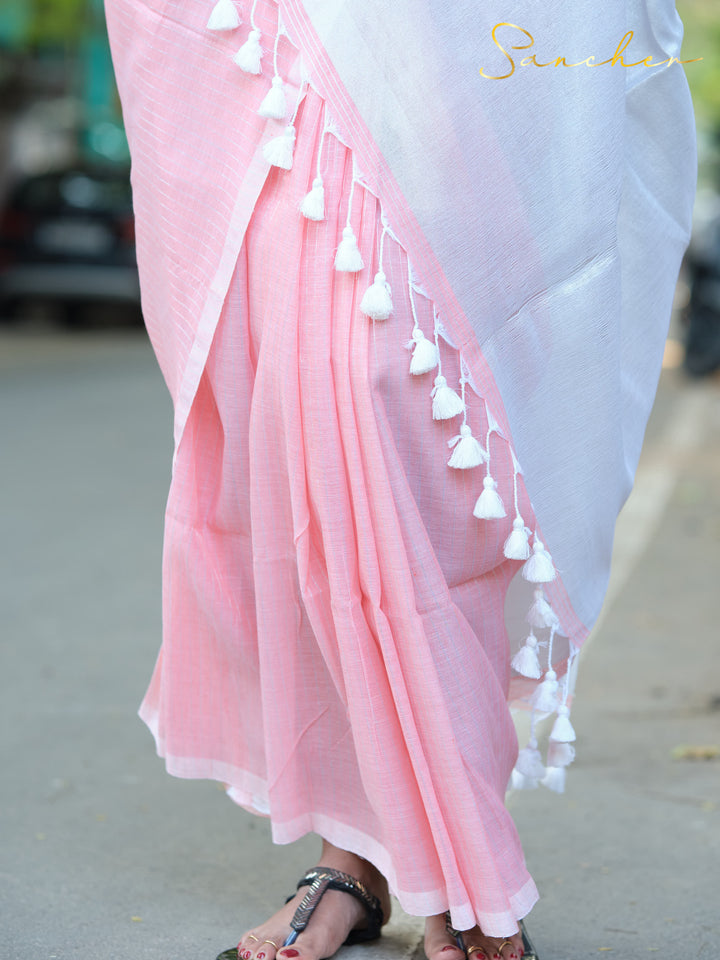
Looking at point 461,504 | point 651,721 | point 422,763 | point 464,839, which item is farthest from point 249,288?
point 651,721

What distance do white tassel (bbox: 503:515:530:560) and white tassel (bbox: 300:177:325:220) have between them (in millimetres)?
488

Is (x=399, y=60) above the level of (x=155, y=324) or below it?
above

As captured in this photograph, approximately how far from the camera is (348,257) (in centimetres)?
168

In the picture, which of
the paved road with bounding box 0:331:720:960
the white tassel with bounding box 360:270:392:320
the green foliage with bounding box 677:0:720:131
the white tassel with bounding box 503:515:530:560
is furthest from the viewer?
the green foliage with bounding box 677:0:720:131

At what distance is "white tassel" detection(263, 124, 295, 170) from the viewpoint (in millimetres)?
1707

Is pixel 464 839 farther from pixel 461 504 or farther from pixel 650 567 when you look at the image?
pixel 650 567

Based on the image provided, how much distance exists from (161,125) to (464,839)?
3.45ft

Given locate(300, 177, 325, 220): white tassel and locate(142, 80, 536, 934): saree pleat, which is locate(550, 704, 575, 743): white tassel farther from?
locate(300, 177, 325, 220): white tassel

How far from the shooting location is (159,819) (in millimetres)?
2564

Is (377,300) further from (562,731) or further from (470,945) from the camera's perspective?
(470,945)

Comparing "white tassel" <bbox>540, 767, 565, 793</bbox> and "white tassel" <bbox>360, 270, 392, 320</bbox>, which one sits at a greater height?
"white tassel" <bbox>360, 270, 392, 320</bbox>

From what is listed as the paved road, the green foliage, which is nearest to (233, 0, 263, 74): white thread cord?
the paved road

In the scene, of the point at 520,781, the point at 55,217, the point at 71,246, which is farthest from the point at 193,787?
the point at 55,217

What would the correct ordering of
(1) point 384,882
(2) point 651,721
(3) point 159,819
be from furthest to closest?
(2) point 651,721, (3) point 159,819, (1) point 384,882
